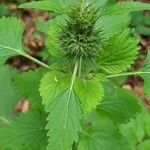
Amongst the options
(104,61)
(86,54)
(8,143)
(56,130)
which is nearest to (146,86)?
(104,61)

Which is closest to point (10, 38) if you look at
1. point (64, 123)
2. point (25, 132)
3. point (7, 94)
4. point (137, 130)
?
point (25, 132)

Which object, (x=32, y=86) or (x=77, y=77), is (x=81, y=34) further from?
(x=32, y=86)

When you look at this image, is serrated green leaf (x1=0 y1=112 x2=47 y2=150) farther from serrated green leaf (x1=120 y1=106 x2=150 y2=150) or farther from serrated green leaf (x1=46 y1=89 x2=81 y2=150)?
serrated green leaf (x1=120 y1=106 x2=150 y2=150)

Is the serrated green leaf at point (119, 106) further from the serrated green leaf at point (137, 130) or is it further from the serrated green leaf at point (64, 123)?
the serrated green leaf at point (137, 130)

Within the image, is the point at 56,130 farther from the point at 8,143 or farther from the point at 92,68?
the point at 8,143

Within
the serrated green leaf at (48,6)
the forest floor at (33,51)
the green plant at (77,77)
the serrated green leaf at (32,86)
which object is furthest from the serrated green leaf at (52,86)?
the forest floor at (33,51)
